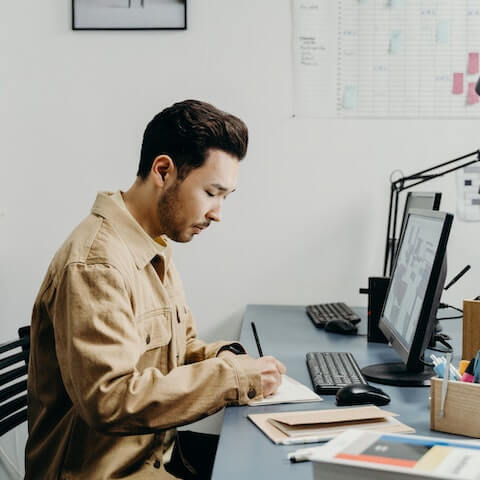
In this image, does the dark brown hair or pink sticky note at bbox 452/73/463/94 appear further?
pink sticky note at bbox 452/73/463/94

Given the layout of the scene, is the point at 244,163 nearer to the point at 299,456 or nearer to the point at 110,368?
the point at 110,368

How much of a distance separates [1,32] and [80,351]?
5.79ft

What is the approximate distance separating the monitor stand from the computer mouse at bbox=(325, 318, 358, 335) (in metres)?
0.42

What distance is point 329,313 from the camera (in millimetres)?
2158

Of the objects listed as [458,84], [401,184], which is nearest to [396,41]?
[458,84]

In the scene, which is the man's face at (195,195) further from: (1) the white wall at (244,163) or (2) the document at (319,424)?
(1) the white wall at (244,163)

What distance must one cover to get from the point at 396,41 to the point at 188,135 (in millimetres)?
1362

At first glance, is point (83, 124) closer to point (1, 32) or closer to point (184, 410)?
point (1, 32)

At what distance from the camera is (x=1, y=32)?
7.89ft

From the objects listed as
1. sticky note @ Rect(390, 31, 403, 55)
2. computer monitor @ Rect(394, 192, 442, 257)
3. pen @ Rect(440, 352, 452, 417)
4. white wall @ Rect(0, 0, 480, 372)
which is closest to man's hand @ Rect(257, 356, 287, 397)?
pen @ Rect(440, 352, 452, 417)

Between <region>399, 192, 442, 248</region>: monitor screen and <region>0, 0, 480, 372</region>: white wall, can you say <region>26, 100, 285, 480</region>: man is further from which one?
<region>0, 0, 480, 372</region>: white wall

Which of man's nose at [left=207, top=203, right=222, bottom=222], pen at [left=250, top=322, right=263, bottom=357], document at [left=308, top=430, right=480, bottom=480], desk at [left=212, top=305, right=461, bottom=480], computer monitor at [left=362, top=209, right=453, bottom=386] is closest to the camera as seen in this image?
document at [left=308, top=430, right=480, bottom=480]

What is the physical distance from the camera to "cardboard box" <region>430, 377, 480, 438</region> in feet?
3.40

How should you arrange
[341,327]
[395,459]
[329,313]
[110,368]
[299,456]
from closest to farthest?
1. [395,459]
2. [299,456]
3. [110,368]
4. [341,327]
5. [329,313]
